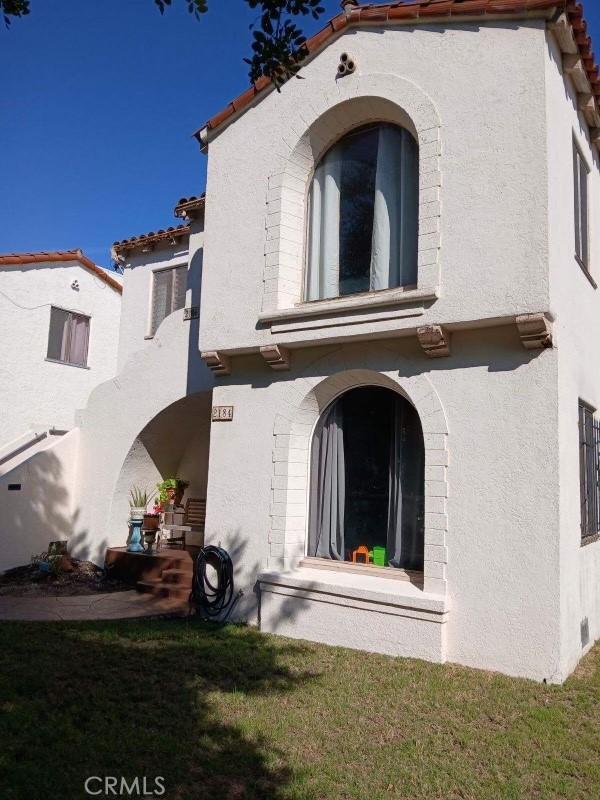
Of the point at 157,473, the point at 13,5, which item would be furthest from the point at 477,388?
the point at 157,473

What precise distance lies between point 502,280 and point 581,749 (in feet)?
13.2

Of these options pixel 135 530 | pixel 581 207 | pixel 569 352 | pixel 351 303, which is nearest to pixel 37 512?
pixel 135 530

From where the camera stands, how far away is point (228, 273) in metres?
8.89

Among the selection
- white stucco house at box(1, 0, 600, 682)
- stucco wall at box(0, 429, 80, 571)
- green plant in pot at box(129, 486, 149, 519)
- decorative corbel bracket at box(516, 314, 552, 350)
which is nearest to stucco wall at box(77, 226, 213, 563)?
green plant in pot at box(129, 486, 149, 519)

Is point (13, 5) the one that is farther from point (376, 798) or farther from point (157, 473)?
point (157, 473)

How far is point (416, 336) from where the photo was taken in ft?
24.0

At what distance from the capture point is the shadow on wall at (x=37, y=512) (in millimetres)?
10984

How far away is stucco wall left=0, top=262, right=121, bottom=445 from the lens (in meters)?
16.1

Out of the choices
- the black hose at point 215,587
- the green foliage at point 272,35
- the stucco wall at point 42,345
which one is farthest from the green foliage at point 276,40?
the stucco wall at point 42,345

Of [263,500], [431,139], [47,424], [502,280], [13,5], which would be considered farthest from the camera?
[47,424]

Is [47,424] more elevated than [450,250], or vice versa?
[450,250]

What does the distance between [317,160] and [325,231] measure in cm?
95

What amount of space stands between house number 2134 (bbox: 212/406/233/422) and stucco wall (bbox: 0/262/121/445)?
8.78 metres

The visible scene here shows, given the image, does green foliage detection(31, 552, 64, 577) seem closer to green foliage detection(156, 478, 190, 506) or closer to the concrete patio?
the concrete patio
